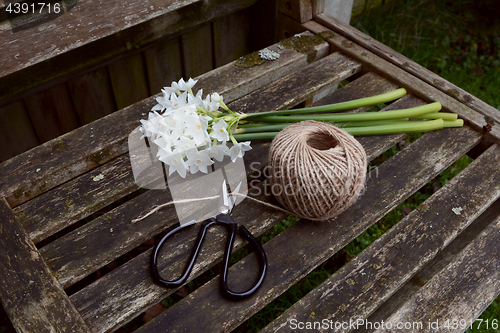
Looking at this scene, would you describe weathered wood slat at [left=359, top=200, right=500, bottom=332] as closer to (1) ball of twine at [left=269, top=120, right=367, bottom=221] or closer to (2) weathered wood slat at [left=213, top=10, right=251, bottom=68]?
(1) ball of twine at [left=269, top=120, right=367, bottom=221]

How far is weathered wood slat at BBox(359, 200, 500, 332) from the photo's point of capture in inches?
45.4

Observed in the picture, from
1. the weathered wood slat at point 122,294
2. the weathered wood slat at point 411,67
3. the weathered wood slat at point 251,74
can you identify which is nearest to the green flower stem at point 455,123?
the weathered wood slat at point 411,67

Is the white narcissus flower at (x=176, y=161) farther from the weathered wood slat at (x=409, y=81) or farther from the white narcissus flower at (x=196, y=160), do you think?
the weathered wood slat at (x=409, y=81)

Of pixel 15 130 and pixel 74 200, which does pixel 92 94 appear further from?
pixel 74 200

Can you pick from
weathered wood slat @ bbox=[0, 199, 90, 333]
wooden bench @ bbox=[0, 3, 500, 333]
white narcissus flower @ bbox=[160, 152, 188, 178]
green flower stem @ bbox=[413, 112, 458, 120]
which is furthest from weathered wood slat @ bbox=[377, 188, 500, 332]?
weathered wood slat @ bbox=[0, 199, 90, 333]

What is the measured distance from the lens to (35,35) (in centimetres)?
128

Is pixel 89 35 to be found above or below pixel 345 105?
above

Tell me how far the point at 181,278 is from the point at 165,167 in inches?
14.8

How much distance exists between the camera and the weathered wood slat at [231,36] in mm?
1967

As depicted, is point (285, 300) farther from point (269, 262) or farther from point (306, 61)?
point (306, 61)

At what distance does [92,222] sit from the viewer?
1.06m

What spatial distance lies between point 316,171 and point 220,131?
29 centimetres

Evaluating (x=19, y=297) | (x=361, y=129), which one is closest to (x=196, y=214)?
(x=19, y=297)

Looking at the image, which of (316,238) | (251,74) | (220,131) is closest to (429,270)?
(316,238)
